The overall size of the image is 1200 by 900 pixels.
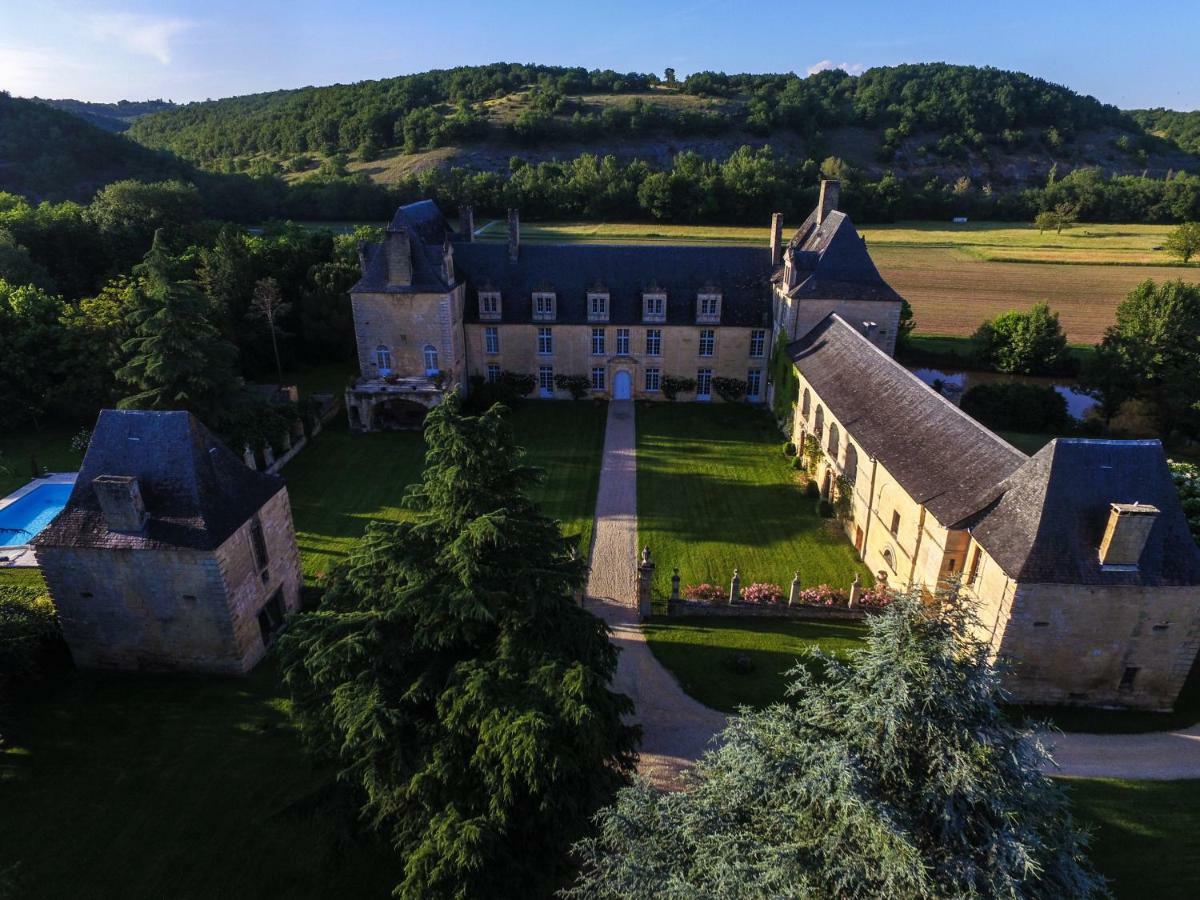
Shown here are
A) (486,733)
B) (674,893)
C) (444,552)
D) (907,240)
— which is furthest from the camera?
(907,240)

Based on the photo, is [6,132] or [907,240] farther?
[907,240]

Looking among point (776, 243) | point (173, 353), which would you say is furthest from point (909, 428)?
point (173, 353)

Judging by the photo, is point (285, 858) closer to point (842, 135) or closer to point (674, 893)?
point (674, 893)

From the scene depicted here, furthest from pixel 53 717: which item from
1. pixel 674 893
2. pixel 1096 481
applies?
pixel 1096 481

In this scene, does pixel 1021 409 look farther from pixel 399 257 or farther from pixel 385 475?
pixel 399 257

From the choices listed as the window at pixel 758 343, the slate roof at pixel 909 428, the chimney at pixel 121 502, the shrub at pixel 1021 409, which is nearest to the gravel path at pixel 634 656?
the slate roof at pixel 909 428

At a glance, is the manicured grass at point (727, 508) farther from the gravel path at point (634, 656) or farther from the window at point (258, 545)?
the window at point (258, 545)

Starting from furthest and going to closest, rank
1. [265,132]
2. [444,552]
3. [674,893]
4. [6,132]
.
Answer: [265,132] → [6,132] → [444,552] → [674,893]
